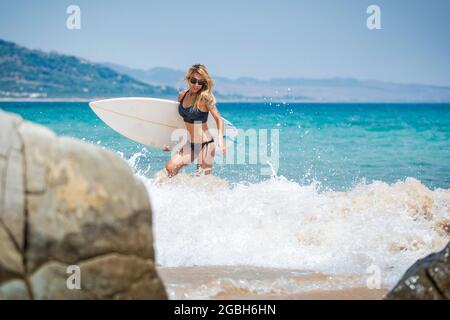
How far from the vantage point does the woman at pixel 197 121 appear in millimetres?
7977

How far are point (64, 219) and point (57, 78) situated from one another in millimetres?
124922

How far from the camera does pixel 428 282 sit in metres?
3.93

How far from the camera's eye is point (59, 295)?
3398 millimetres

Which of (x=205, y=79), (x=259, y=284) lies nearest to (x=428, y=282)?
(x=259, y=284)

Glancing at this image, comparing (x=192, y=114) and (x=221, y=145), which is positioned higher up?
(x=192, y=114)

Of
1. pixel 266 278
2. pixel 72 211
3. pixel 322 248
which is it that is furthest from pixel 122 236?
pixel 322 248

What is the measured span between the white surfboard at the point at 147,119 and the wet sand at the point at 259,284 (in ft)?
11.0

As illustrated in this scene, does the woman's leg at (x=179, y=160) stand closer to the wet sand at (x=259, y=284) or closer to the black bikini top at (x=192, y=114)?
the black bikini top at (x=192, y=114)

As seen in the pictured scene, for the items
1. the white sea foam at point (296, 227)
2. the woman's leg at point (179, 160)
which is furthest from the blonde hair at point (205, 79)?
the white sea foam at point (296, 227)

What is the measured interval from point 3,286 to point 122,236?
651 mm

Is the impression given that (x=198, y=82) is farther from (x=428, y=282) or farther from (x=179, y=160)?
(x=428, y=282)

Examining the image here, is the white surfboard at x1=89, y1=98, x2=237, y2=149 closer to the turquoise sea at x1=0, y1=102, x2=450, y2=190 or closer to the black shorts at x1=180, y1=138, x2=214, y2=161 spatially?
the black shorts at x1=180, y1=138, x2=214, y2=161

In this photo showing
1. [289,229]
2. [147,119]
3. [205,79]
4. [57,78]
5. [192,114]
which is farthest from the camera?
[57,78]
